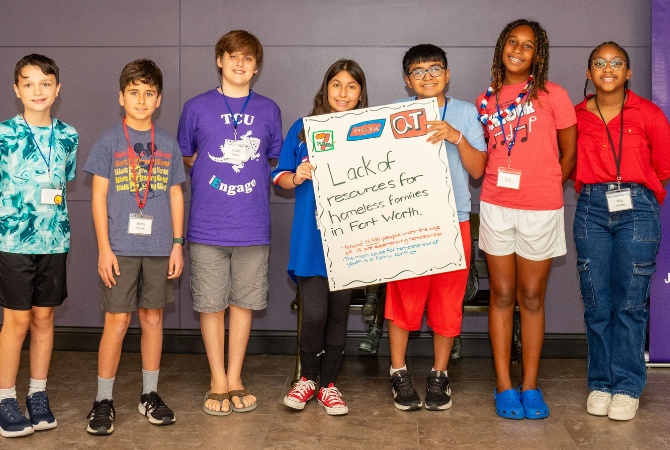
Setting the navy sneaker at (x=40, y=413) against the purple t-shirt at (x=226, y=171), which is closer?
the navy sneaker at (x=40, y=413)

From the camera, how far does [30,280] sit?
267cm

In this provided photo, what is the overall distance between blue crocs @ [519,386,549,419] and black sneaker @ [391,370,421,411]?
0.51 m

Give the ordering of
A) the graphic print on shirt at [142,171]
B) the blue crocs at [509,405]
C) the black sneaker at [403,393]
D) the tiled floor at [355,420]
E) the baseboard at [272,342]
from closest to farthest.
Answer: the tiled floor at [355,420], the graphic print on shirt at [142,171], the blue crocs at [509,405], the black sneaker at [403,393], the baseboard at [272,342]

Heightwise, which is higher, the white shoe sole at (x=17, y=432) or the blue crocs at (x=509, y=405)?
the blue crocs at (x=509, y=405)

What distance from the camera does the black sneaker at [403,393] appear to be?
2.95 m

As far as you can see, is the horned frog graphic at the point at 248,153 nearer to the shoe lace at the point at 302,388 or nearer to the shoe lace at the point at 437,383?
the shoe lace at the point at 302,388

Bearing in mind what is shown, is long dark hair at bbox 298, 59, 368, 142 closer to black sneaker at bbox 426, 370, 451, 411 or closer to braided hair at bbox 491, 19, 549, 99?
braided hair at bbox 491, 19, 549, 99

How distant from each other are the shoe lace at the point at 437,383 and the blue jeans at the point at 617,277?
Result: 0.75 metres

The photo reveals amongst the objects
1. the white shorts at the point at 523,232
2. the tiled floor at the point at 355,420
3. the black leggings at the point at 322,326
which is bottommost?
the tiled floor at the point at 355,420

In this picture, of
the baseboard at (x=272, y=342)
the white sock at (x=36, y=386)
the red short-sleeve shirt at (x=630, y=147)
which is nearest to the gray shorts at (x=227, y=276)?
the white sock at (x=36, y=386)

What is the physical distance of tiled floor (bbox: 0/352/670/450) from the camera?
2.59m

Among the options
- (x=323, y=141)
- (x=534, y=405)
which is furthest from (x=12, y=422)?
(x=534, y=405)

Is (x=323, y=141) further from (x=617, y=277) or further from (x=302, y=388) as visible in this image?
(x=617, y=277)

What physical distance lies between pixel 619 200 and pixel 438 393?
A: 127 centimetres
